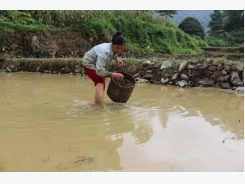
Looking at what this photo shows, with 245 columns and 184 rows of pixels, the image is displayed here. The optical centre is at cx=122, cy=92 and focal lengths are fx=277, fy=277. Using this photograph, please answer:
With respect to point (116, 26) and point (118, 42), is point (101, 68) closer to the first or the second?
point (118, 42)

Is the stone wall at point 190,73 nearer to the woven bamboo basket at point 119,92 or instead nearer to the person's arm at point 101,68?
the woven bamboo basket at point 119,92

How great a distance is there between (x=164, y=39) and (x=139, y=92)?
13343 mm

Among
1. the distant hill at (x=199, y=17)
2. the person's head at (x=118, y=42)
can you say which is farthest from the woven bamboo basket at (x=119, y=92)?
the distant hill at (x=199, y=17)

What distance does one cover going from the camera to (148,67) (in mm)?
7277

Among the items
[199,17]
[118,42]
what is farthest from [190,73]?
[199,17]

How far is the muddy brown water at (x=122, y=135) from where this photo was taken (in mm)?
2156

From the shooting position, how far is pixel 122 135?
2855mm

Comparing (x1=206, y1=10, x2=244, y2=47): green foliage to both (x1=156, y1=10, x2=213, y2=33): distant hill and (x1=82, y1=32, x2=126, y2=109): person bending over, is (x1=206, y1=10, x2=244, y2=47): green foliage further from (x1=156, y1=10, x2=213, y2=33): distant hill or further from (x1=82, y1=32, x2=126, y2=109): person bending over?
(x1=156, y1=10, x2=213, y2=33): distant hill

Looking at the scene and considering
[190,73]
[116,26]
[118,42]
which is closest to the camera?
[118,42]

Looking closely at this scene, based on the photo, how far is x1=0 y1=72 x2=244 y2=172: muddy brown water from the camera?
2.16 m

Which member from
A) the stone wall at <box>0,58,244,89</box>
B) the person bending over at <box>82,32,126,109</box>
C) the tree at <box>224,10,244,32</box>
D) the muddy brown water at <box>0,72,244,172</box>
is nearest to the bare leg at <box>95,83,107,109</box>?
the person bending over at <box>82,32,126,109</box>

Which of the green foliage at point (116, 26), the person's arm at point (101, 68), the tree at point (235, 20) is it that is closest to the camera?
the person's arm at point (101, 68)
